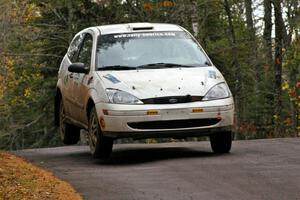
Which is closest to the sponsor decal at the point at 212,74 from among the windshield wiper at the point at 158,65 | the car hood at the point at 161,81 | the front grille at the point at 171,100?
the car hood at the point at 161,81

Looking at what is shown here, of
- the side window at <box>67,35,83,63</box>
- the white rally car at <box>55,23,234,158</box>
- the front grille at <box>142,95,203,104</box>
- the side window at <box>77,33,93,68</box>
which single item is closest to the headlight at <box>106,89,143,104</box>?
the white rally car at <box>55,23,234,158</box>

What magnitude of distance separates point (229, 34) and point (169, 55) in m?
19.2

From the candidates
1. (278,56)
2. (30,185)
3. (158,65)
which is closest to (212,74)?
(158,65)

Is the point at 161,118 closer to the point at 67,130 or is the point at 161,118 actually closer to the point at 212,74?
the point at 212,74

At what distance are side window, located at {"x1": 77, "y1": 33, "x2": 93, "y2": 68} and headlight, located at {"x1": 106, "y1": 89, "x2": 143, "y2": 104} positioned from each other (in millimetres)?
1281

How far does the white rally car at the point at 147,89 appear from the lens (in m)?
10.3

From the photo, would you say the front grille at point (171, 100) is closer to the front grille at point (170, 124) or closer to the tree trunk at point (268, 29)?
the front grille at point (170, 124)

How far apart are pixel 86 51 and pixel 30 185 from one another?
170 inches

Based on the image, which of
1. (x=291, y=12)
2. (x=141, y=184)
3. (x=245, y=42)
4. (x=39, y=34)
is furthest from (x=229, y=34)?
(x=141, y=184)

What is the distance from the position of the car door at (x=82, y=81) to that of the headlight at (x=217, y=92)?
5.63 feet

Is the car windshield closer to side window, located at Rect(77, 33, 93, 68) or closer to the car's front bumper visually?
side window, located at Rect(77, 33, 93, 68)

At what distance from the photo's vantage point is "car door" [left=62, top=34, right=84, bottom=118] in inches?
497

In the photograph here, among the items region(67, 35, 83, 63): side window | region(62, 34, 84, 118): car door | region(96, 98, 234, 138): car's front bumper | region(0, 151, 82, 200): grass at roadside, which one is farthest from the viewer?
region(67, 35, 83, 63): side window

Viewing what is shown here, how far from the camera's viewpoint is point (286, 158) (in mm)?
10648
